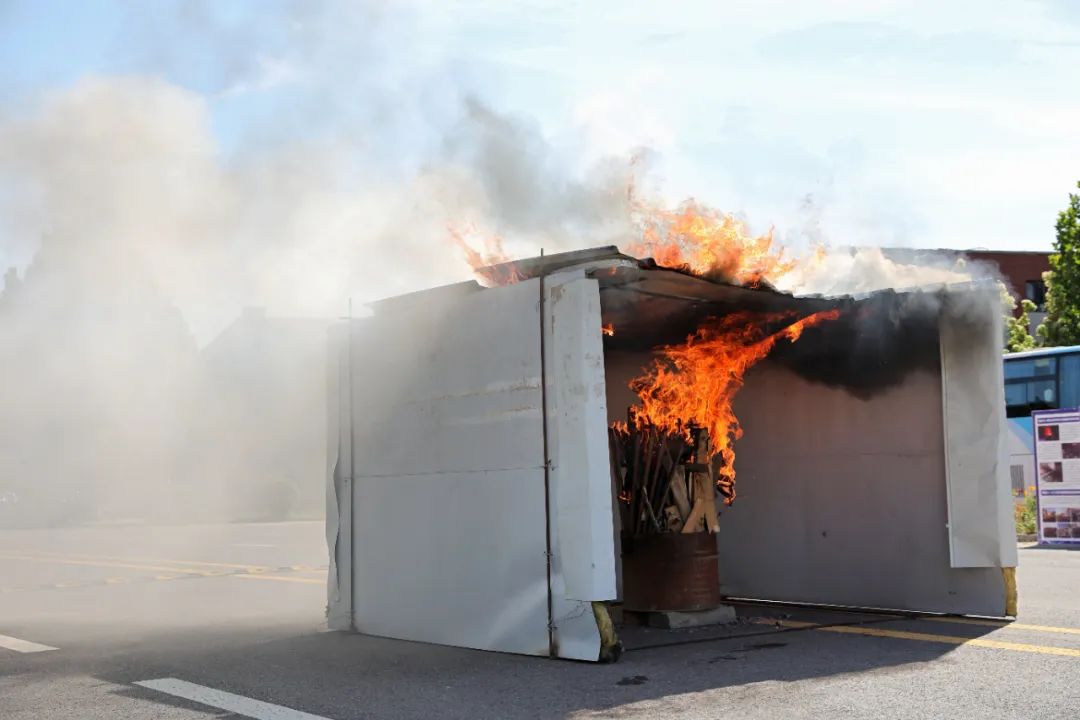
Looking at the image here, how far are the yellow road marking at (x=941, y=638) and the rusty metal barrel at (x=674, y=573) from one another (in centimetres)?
71

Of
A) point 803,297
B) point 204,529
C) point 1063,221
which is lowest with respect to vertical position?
point 204,529

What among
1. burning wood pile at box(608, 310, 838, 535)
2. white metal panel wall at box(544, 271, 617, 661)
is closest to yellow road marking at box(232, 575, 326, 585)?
burning wood pile at box(608, 310, 838, 535)

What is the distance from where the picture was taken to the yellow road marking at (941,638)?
7516 millimetres

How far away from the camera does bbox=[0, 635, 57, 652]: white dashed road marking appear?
8.62 metres

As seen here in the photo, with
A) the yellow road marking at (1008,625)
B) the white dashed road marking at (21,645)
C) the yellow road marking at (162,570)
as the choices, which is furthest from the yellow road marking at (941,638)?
the yellow road marking at (162,570)

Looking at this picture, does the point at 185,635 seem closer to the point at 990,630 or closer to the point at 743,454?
the point at 743,454

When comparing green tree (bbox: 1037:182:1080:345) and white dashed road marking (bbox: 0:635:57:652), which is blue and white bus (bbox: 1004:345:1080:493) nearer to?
green tree (bbox: 1037:182:1080:345)

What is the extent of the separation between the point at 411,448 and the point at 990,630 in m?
4.39

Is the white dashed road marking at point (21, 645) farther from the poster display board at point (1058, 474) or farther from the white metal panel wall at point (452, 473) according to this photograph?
the poster display board at point (1058, 474)

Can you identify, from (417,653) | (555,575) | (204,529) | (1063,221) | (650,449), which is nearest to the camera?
(555,575)

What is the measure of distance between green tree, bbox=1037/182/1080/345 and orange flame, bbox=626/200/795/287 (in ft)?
107

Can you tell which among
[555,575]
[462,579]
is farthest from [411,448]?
[555,575]

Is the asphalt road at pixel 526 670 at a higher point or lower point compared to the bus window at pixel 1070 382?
lower

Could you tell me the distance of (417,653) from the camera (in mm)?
8000
